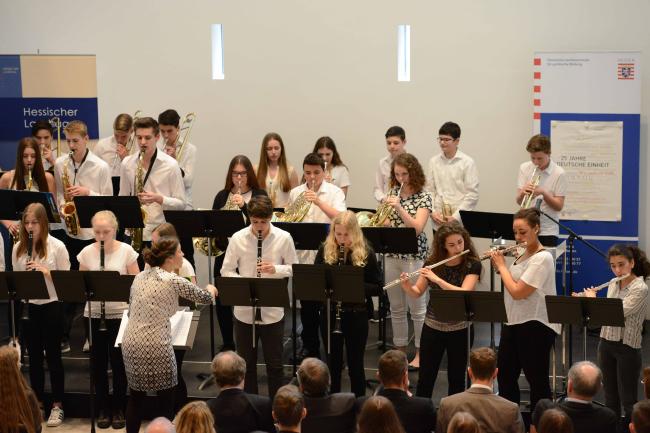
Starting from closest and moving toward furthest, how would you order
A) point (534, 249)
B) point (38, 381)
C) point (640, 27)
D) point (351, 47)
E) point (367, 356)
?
1. point (534, 249)
2. point (38, 381)
3. point (367, 356)
4. point (640, 27)
5. point (351, 47)

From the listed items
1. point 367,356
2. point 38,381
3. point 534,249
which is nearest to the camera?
point 534,249

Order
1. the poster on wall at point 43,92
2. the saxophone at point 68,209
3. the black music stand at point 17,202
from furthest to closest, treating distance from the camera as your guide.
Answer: the poster on wall at point 43,92 < the saxophone at point 68,209 < the black music stand at point 17,202

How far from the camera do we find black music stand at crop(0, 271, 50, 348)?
6.65 m

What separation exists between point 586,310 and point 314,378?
2030mm

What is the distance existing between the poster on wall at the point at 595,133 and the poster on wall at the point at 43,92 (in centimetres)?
470

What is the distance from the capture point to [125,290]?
6395mm

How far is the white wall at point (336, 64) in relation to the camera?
30.1 ft

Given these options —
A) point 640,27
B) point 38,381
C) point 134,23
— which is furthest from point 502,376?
point 134,23

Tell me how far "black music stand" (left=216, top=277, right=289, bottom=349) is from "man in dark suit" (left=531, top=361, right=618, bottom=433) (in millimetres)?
Answer: 2042

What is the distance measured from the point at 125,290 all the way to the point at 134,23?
14.3ft

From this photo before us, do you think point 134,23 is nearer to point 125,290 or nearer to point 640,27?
point 125,290

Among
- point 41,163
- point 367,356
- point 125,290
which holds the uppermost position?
point 41,163

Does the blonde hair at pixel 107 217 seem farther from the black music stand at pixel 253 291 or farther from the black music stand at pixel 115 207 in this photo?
the black music stand at pixel 253 291

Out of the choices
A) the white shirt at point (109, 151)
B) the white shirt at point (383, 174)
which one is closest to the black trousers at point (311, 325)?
the white shirt at point (383, 174)
